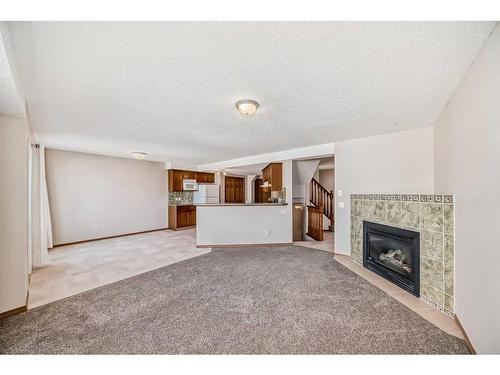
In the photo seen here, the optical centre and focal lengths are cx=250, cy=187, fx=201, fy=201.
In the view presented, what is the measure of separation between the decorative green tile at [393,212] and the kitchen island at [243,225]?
90.1 inches

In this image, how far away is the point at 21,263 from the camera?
2256mm

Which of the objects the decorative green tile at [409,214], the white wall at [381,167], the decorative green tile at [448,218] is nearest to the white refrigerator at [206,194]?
the white wall at [381,167]

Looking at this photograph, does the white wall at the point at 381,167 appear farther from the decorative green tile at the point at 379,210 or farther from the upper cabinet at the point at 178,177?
the upper cabinet at the point at 178,177


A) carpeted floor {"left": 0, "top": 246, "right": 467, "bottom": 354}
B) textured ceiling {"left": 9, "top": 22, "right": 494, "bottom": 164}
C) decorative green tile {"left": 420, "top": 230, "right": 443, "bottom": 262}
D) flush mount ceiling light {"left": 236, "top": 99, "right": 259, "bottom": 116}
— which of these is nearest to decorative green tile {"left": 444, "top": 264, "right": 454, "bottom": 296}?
decorative green tile {"left": 420, "top": 230, "right": 443, "bottom": 262}

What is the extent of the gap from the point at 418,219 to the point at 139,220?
6999 mm

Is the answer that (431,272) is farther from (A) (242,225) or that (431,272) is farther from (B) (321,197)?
(B) (321,197)

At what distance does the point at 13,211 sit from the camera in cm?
222

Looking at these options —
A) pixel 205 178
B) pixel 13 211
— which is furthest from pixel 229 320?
pixel 205 178

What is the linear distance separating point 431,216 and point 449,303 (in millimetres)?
916

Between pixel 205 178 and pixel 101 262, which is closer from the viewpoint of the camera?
pixel 101 262

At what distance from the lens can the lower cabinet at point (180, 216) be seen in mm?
7104

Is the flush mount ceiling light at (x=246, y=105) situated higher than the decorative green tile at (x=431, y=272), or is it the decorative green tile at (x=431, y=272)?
the flush mount ceiling light at (x=246, y=105)
